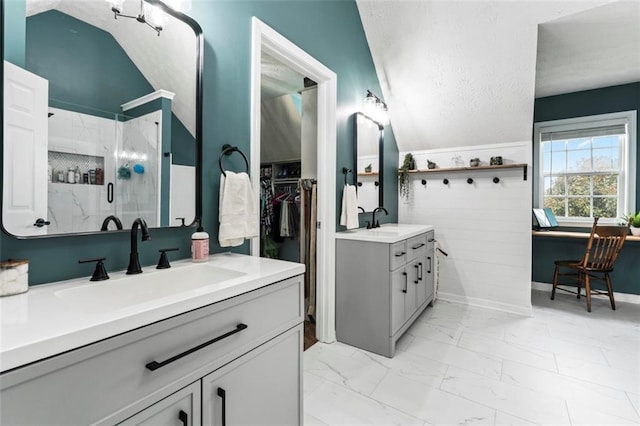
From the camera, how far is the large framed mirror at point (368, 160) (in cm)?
292

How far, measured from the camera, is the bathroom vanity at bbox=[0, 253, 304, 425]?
610mm

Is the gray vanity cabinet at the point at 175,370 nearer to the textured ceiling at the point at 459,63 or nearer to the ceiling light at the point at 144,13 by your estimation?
the ceiling light at the point at 144,13

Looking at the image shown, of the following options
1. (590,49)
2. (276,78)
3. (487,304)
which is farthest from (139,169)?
(590,49)

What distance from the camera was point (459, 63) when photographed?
2.87m

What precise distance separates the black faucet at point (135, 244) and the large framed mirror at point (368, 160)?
2060 millimetres

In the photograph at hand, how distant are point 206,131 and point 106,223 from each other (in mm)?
617

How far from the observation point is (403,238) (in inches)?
96.3

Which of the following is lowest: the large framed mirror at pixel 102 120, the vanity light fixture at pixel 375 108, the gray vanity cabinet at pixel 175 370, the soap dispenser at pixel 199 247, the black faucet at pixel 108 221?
the gray vanity cabinet at pixel 175 370

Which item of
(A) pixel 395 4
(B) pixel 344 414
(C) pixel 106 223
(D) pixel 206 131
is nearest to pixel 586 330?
(B) pixel 344 414

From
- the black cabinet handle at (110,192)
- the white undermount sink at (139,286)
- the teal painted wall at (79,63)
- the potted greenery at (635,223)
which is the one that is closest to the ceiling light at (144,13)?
the teal painted wall at (79,63)

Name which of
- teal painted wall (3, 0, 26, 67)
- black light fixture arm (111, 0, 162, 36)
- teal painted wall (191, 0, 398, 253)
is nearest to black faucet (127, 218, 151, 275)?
→ teal painted wall (191, 0, 398, 253)

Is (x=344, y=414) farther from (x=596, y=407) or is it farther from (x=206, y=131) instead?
(x=206, y=131)

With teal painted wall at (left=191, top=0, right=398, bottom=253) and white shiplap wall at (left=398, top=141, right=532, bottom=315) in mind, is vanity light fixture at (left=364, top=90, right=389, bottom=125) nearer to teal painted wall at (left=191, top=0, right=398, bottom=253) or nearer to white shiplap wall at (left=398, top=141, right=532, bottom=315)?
teal painted wall at (left=191, top=0, right=398, bottom=253)

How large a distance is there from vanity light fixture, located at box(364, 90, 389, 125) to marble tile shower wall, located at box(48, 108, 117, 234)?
233cm
